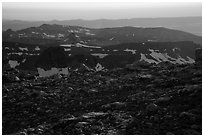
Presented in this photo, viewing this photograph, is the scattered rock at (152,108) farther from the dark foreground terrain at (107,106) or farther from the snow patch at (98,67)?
the snow patch at (98,67)

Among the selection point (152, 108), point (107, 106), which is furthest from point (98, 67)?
point (152, 108)

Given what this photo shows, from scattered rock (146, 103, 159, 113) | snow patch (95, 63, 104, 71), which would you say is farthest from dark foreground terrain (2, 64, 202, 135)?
snow patch (95, 63, 104, 71)

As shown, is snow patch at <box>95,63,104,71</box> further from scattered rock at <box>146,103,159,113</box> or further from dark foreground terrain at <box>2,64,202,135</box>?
scattered rock at <box>146,103,159,113</box>

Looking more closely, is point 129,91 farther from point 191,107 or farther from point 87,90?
point 191,107

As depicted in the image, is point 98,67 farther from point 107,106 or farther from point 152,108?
point 152,108

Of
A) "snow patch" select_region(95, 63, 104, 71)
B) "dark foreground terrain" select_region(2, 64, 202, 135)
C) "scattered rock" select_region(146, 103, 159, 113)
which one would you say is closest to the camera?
"dark foreground terrain" select_region(2, 64, 202, 135)

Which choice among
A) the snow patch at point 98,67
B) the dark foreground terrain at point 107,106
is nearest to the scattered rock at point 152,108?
the dark foreground terrain at point 107,106

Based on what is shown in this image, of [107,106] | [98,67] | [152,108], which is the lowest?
[98,67]

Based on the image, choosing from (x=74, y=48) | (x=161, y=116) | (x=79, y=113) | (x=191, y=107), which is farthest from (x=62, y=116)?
(x=74, y=48)
